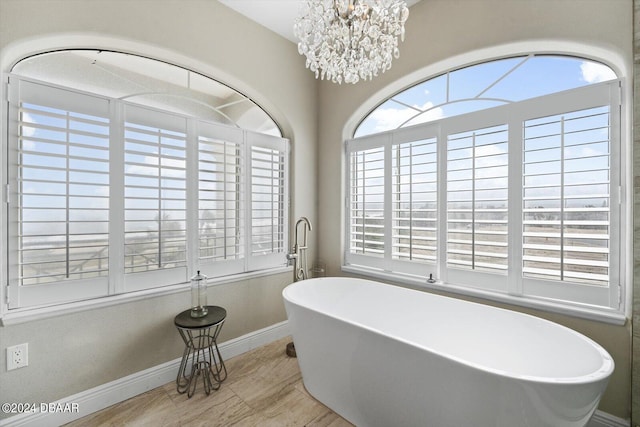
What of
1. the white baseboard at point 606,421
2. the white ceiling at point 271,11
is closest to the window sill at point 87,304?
the white ceiling at point 271,11

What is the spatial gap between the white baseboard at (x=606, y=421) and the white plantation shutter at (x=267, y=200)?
2.48 metres

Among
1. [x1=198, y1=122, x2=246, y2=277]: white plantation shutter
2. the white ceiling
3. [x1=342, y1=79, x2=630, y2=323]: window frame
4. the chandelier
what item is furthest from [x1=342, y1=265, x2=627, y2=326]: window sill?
the white ceiling

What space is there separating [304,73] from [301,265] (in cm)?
204

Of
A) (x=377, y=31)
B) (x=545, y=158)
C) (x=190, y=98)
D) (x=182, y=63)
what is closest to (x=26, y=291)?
(x=190, y=98)

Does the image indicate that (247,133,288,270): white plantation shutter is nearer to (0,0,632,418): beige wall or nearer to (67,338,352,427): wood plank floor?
(0,0,632,418): beige wall

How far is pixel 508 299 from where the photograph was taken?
2.00 metres

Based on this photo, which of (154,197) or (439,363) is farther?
(154,197)

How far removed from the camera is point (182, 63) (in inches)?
91.8

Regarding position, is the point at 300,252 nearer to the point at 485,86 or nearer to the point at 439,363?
the point at 439,363

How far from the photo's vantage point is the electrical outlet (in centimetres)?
161

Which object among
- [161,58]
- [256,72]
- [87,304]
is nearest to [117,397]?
[87,304]

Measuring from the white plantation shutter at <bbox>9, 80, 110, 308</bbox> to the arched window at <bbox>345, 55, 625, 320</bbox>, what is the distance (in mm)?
2148

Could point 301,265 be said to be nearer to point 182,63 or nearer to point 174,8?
point 182,63

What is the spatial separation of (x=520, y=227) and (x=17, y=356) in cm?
313
